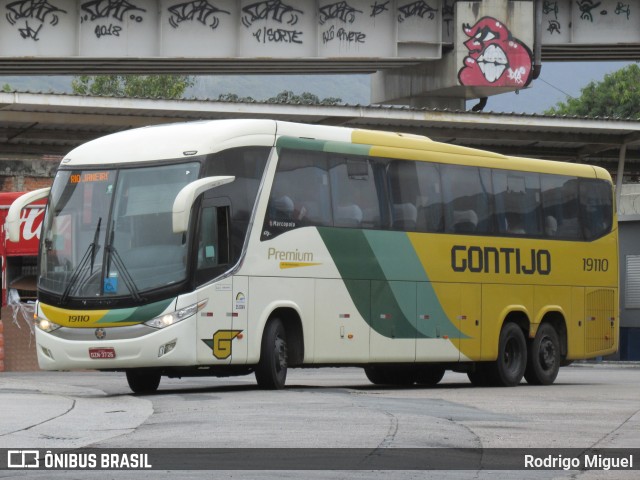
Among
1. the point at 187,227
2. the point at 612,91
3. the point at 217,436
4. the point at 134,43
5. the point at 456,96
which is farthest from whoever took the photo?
the point at 612,91

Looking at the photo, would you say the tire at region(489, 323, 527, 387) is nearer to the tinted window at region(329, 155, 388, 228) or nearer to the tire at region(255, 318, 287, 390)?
the tinted window at region(329, 155, 388, 228)

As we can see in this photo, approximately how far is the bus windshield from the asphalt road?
4.49 feet

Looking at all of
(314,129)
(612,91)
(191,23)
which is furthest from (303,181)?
(612,91)

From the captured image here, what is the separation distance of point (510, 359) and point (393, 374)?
1863 millimetres

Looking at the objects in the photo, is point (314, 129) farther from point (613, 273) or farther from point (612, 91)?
point (612, 91)

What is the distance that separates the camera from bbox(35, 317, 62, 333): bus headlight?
1891cm

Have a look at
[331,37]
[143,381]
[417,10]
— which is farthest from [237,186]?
[417,10]

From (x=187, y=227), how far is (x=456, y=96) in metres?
41.9

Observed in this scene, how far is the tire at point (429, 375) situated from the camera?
24.7m

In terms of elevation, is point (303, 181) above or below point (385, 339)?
above

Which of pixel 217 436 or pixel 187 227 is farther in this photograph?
pixel 187 227

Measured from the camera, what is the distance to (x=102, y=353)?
18.4 m

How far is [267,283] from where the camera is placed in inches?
769

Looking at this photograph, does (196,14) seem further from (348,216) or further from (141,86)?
(141,86)
